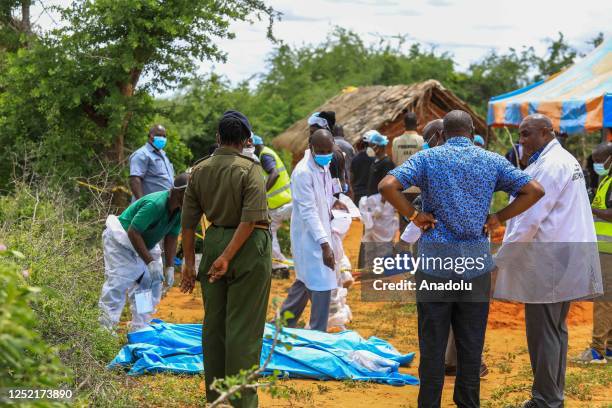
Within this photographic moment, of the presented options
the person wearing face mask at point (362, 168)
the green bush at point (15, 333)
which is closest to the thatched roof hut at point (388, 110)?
the person wearing face mask at point (362, 168)

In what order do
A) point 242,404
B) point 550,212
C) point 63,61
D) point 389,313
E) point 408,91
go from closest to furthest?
point 242,404
point 550,212
point 389,313
point 63,61
point 408,91

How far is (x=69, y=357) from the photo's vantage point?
5.43 meters

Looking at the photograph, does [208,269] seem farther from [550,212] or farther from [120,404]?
[550,212]

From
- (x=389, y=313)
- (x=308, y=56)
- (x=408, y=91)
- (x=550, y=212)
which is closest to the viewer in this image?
(x=550, y=212)

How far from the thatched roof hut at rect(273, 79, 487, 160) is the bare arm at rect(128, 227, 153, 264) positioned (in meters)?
11.7

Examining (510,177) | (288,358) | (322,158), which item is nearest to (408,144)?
(322,158)

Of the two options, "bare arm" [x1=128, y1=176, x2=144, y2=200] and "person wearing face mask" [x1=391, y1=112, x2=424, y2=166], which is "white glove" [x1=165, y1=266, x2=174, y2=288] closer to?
"bare arm" [x1=128, y1=176, x2=144, y2=200]

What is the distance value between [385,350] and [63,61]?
595 centimetres

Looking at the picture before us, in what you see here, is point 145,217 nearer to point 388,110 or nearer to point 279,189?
point 279,189

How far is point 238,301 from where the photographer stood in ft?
17.3

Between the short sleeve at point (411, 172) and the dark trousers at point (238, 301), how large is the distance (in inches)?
35.4

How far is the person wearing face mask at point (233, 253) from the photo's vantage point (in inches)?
205

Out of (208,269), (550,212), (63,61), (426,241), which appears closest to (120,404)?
(208,269)

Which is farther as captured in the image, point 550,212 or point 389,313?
point 389,313
